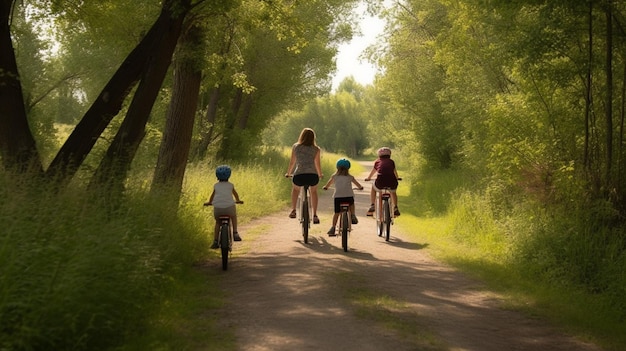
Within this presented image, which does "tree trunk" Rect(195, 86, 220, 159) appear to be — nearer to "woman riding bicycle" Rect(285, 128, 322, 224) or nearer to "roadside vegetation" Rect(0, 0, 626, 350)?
"roadside vegetation" Rect(0, 0, 626, 350)

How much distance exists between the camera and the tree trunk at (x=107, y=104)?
9.51 m

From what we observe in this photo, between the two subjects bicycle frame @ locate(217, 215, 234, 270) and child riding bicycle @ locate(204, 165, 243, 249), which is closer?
bicycle frame @ locate(217, 215, 234, 270)

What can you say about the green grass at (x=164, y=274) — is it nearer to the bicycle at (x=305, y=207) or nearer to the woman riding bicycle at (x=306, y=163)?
the bicycle at (x=305, y=207)

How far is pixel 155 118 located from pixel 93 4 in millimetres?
14520

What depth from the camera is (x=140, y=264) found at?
6.58m

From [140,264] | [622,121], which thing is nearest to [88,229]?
[140,264]

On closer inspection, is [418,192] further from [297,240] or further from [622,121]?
[622,121]

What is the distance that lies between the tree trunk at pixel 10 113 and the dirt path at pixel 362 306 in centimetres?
336

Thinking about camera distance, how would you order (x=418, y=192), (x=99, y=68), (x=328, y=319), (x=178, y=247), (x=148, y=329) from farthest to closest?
(x=99, y=68) → (x=418, y=192) → (x=178, y=247) → (x=328, y=319) → (x=148, y=329)

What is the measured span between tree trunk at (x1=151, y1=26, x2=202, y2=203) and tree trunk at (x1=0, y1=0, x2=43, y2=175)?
2976 millimetres

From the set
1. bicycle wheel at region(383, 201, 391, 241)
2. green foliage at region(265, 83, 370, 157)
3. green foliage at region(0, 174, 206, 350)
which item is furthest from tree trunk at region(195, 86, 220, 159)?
green foliage at region(265, 83, 370, 157)

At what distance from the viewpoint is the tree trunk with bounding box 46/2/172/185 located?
31.2ft

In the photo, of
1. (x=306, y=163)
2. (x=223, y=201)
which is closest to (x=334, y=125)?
(x=306, y=163)

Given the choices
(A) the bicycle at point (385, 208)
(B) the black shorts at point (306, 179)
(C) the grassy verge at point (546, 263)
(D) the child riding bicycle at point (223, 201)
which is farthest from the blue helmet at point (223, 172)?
(A) the bicycle at point (385, 208)
